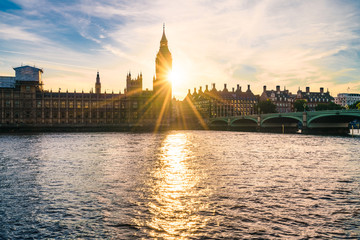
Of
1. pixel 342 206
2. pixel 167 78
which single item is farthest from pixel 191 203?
pixel 167 78

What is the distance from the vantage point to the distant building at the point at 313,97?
182m

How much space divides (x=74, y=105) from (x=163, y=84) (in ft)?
140

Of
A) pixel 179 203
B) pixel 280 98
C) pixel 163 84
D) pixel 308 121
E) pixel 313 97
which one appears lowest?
pixel 179 203

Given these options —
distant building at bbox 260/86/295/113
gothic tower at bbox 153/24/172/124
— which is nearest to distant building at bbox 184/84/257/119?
distant building at bbox 260/86/295/113

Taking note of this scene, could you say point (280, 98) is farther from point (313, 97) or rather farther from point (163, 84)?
point (163, 84)

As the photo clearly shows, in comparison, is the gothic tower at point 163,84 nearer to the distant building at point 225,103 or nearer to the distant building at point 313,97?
the distant building at point 225,103

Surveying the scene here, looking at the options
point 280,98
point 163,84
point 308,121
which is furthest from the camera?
point 280,98

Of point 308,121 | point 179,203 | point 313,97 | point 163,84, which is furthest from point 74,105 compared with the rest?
point 313,97

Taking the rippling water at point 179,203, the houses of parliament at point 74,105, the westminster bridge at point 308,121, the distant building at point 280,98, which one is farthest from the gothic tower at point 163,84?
the rippling water at point 179,203

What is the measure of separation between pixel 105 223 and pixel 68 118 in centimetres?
11552

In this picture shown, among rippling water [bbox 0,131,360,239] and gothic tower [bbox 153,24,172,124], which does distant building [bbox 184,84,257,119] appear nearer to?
gothic tower [bbox 153,24,172,124]

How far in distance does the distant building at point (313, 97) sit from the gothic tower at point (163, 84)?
86.7 m

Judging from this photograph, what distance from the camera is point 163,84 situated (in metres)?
143

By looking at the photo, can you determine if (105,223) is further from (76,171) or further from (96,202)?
(76,171)
